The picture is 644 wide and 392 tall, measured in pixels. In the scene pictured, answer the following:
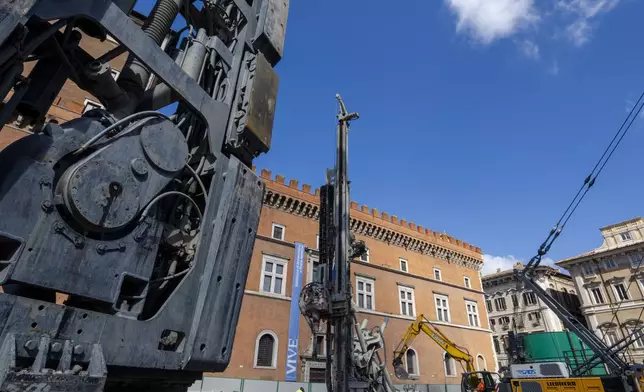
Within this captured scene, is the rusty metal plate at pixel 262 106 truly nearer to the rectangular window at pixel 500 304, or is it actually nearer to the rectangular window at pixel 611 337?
the rectangular window at pixel 611 337

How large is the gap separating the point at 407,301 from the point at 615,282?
23182mm

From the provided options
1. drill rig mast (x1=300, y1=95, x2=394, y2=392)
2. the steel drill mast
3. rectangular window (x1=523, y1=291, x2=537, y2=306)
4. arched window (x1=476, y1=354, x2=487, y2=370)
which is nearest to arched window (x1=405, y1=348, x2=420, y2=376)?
arched window (x1=476, y1=354, x2=487, y2=370)

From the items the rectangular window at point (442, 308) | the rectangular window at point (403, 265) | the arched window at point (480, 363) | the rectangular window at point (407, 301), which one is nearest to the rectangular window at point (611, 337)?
the arched window at point (480, 363)

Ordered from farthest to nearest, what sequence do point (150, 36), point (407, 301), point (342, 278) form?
point (407, 301)
point (342, 278)
point (150, 36)

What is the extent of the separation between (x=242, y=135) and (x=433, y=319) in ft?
91.3

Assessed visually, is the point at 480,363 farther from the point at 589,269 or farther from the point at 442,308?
the point at 589,269

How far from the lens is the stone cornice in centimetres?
2228

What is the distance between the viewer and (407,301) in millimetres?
26516

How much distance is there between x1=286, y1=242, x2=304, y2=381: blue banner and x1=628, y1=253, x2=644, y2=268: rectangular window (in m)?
33.2

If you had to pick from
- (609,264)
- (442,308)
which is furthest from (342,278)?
(609,264)

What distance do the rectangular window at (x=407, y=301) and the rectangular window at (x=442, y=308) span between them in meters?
3.02

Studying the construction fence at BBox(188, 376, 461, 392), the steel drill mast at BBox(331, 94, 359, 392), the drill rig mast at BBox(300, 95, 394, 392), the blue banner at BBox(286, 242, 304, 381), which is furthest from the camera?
the blue banner at BBox(286, 242, 304, 381)

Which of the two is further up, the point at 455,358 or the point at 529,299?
the point at 529,299

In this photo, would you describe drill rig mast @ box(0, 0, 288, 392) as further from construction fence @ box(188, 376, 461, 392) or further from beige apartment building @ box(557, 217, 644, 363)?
beige apartment building @ box(557, 217, 644, 363)
